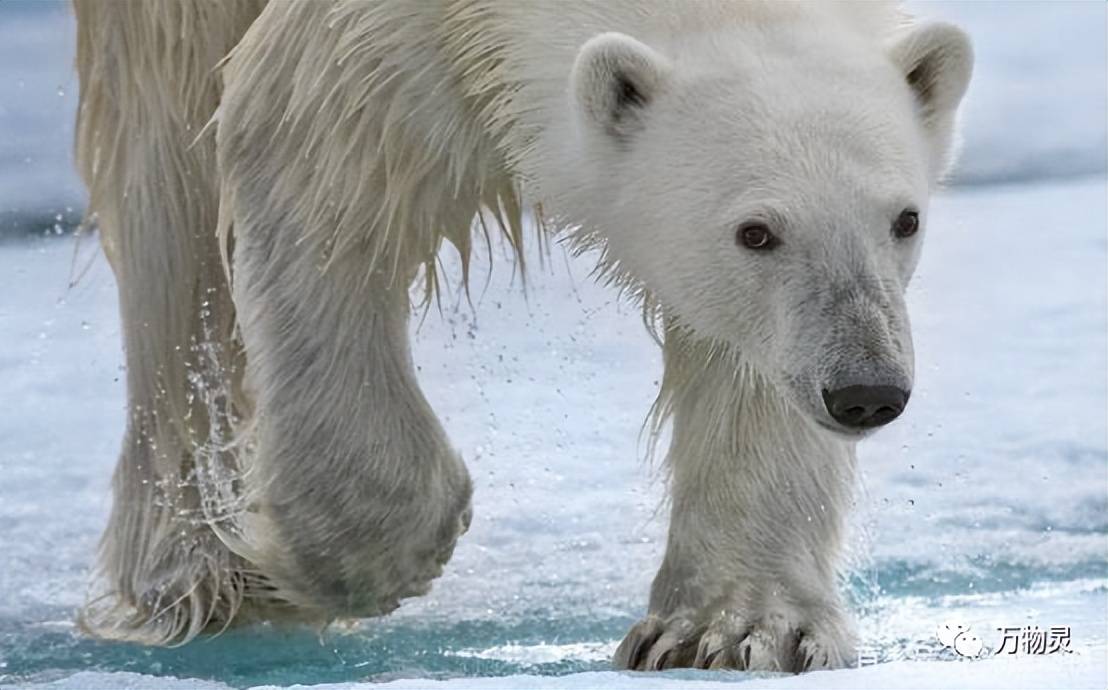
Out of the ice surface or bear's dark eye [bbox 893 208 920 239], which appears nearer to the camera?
bear's dark eye [bbox 893 208 920 239]

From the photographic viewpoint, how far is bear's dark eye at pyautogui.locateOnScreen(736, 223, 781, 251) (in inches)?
123

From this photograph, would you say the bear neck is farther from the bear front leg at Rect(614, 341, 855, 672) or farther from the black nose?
the black nose

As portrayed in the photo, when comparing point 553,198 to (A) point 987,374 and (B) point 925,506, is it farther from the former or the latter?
(A) point 987,374

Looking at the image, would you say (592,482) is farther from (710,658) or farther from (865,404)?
(865,404)

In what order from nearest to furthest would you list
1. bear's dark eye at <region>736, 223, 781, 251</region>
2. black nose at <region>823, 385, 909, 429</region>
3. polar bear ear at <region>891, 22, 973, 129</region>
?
1. black nose at <region>823, 385, 909, 429</region>
2. bear's dark eye at <region>736, 223, 781, 251</region>
3. polar bear ear at <region>891, 22, 973, 129</region>

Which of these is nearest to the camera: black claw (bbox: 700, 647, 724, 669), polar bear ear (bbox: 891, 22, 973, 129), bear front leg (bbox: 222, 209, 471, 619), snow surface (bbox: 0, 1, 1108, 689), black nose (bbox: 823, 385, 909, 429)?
black nose (bbox: 823, 385, 909, 429)

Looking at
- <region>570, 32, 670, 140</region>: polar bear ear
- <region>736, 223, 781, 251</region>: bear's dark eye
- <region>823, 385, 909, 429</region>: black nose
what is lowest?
<region>823, 385, 909, 429</region>: black nose

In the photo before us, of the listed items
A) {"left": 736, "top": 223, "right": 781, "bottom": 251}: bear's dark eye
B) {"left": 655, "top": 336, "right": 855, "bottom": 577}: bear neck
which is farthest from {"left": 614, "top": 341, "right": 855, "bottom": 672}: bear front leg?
{"left": 736, "top": 223, "right": 781, "bottom": 251}: bear's dark eye

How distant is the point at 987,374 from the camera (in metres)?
6.46

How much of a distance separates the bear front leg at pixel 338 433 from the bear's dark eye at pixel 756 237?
0.80m

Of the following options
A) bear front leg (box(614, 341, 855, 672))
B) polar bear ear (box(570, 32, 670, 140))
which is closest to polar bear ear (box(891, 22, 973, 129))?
polar bear ear (box(570, 32, 670, 140))

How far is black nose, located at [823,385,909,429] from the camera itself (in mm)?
2986

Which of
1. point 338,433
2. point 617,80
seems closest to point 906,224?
point 617,80

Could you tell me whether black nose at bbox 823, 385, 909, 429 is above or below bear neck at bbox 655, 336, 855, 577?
above
